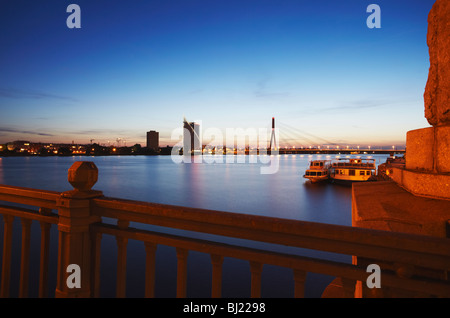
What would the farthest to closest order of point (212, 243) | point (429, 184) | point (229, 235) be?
1. point (429, 184)
2. point (212, 243)
3. point (229, 235)

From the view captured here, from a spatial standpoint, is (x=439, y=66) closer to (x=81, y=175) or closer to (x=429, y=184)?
(x=429, y=184)

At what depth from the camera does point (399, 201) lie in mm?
3162

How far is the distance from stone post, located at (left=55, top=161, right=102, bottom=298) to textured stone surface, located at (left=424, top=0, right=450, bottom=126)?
3.86 m

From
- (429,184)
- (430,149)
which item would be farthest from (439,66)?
(429,184)

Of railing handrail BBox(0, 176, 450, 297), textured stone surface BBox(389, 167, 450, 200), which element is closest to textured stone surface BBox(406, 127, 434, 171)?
textured stone surface BBox(389, 167, 450, 200)

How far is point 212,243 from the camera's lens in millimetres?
1916

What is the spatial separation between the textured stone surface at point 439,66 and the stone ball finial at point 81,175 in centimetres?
387

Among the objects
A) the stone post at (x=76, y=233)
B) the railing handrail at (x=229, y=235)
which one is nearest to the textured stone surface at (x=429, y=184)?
the railing handrail at (x=229, y=235)

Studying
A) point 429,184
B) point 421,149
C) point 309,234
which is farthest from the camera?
point 421,149

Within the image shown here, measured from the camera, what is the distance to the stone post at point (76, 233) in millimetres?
2328

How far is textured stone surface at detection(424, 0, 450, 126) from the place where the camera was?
3.17 metres

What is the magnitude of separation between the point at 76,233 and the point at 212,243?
128 cm

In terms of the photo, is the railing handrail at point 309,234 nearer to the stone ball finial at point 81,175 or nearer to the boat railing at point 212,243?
the boat railing at point 212,243

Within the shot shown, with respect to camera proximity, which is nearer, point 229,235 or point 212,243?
point 229,235
